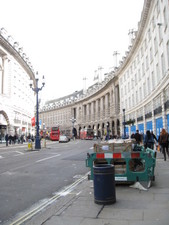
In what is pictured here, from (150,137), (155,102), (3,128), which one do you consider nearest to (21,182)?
(150,137)

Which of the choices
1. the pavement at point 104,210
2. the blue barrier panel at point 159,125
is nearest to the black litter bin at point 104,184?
the pavement at point 104,210

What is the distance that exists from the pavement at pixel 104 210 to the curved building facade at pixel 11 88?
3401 centimetres

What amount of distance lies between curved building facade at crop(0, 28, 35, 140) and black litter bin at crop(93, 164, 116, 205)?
34640 millimetres

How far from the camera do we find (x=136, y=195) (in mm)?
5805

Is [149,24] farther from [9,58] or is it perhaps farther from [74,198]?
[74,198]

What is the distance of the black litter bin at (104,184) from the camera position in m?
4.93

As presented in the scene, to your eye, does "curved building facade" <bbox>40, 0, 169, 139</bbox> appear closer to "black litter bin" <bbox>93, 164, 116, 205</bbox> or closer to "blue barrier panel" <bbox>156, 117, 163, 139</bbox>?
"blue barrier panel" <bbox>156, 117, 163, 139</bbox>

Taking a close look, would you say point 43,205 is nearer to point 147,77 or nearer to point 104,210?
point 104,210

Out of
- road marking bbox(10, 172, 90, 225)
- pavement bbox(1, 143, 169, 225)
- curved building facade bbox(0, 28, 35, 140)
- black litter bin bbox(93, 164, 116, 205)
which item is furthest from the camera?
curved building facade bbox(0, 28, 35, 140)

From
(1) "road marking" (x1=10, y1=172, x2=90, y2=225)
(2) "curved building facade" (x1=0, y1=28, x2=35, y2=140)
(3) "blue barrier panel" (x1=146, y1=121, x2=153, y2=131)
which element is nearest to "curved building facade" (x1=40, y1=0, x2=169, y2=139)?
(3) "blue barrier panel" (x1=146, y1=121, x2=153, y2=131)

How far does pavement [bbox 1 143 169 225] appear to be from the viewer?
412 cm

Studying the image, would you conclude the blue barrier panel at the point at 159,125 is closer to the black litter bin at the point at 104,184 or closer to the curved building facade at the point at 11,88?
the curved building facade at the point at 11,88

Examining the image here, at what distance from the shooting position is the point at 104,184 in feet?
16.2

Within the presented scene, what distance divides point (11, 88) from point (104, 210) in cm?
4197
